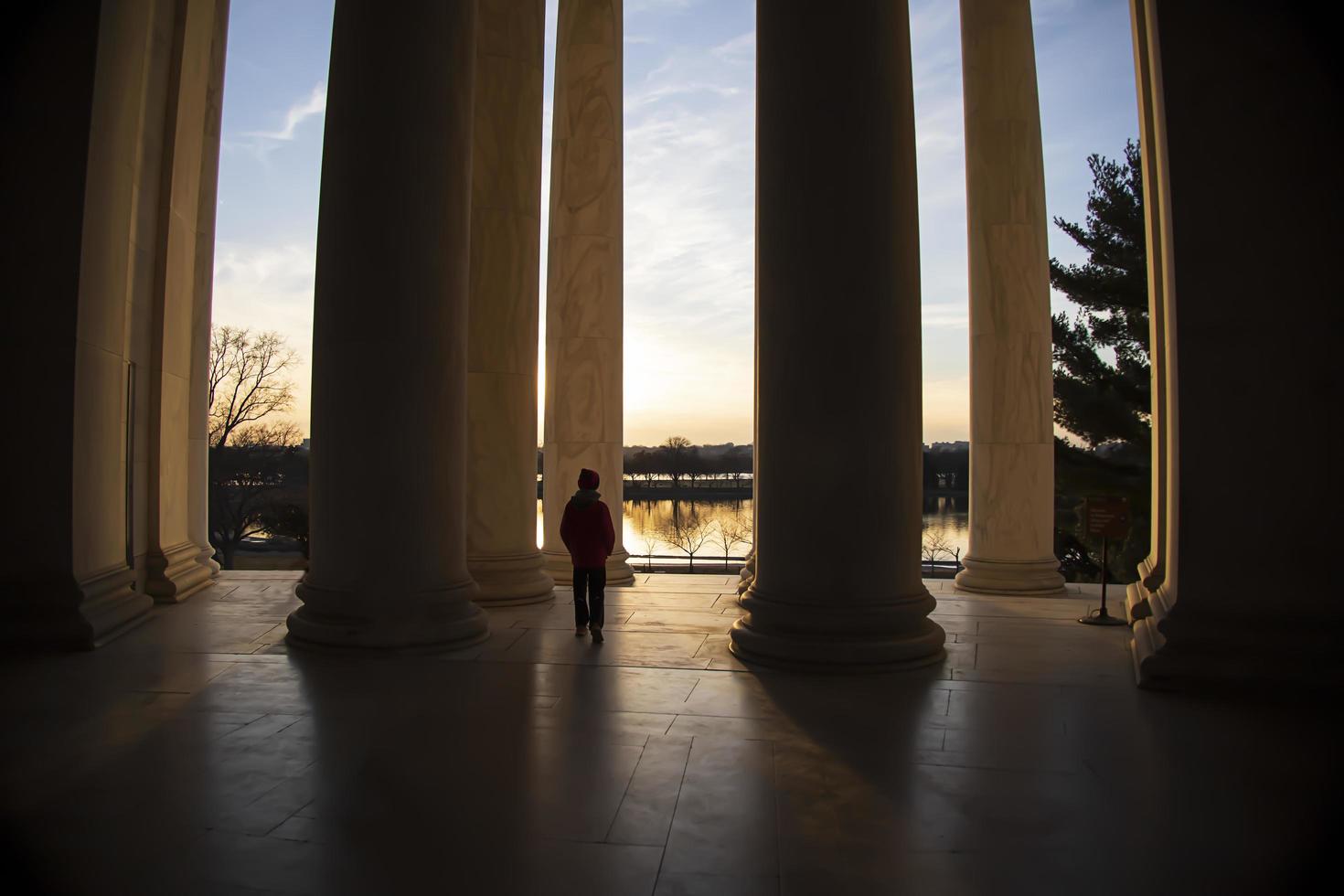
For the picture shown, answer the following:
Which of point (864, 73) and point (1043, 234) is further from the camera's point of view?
point (1043, 234)

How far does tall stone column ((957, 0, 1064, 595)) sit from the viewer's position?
14938cm

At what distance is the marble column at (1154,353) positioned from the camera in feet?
338

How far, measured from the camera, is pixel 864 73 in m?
84.4

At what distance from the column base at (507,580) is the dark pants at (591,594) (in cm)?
2414

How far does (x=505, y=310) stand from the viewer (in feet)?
421

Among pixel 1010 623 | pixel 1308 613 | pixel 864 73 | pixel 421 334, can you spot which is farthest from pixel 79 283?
pixel 1308 613

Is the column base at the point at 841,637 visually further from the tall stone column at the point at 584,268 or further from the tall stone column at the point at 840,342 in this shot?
the tall stone column at the point at 584,268

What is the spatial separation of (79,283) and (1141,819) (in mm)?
105998

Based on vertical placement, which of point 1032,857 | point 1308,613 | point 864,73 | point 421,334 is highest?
point 864,73

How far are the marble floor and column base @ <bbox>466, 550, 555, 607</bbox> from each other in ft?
106

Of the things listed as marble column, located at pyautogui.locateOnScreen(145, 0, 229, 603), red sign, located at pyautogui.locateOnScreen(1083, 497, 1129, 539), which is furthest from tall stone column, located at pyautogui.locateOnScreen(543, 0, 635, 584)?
red sign, located at pyautogui.locateOnScreen(1083, 497, 1129, 539)

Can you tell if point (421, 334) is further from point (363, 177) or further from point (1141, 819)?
point (1141, 819)

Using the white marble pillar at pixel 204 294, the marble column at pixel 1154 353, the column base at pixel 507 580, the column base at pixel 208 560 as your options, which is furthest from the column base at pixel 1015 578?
the white marble pillar at pixel 204 294

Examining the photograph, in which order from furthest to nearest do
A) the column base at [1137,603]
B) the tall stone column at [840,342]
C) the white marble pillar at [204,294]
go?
the white marble pillar at [204,294]
the column base at [1137,603]
the tall stone column at [840,342]
